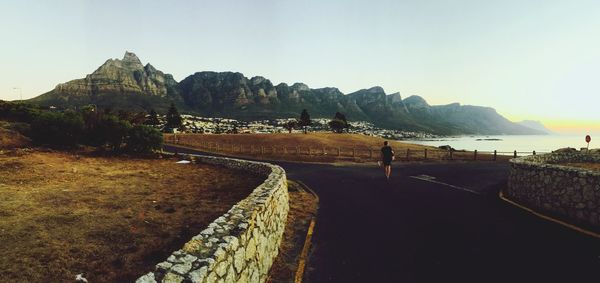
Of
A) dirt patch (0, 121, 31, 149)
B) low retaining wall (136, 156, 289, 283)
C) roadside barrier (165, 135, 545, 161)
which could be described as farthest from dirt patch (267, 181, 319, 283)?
roadside barrier (165, 135, 545, 161)

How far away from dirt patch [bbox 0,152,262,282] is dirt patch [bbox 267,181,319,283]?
83.6 inches

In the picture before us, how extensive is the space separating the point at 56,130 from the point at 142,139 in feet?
20.2

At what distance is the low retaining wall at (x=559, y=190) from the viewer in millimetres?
9117

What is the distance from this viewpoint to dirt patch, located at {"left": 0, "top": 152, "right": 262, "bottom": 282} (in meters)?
6.38

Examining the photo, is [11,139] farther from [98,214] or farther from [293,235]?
[293,235]

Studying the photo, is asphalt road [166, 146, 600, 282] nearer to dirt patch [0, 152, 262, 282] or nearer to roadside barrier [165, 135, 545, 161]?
dirt patch [0, 152, 262, 282]

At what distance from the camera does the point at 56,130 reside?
25.4 m

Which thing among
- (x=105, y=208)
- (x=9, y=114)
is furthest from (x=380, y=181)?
(x=9, y=114)

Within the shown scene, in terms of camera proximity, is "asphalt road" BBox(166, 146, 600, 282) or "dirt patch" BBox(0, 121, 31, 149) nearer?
"asphalt road" BBox(166, 146, 600, 282)

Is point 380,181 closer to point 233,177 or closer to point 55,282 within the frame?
point 233,177

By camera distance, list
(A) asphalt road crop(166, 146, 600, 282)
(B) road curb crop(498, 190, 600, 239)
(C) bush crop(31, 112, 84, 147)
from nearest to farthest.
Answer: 1. (A) asphalt road crop(166, 146, 600, 282)
2. (B) road curb crop(498, 190, 600, 239)
3. (C) bush crop(31, 112, 84, 147)

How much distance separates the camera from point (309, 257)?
718 cm

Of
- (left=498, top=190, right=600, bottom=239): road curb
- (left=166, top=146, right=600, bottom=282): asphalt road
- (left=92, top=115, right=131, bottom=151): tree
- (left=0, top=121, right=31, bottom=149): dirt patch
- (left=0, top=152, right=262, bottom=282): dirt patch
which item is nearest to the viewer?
(left=166, top=146, right=600, bottom=282): asphalt road

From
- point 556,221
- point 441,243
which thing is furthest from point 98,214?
point 556,221
